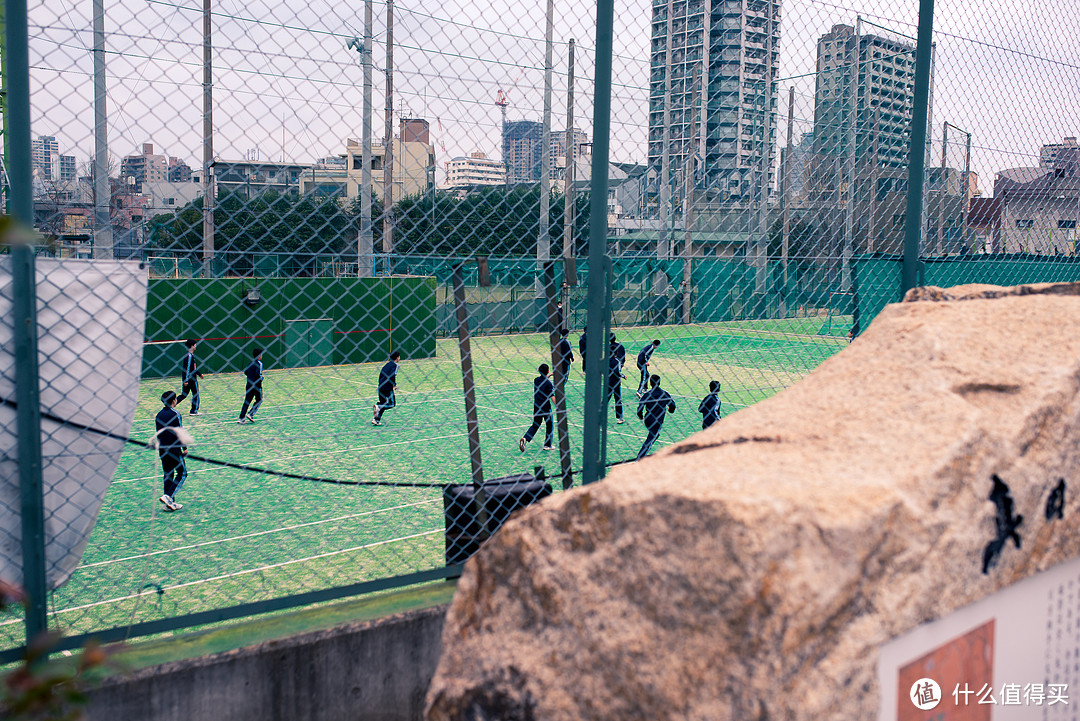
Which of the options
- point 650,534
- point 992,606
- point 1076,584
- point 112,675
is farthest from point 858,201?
point 112,675

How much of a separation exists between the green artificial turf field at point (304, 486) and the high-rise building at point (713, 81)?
4.39 feet

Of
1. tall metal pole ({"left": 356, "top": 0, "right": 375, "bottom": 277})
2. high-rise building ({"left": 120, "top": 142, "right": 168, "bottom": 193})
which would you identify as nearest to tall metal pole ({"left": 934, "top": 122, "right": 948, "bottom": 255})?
tall metal pole ({"left": 356, "top": 0, "right": 375, "bottom": 277})

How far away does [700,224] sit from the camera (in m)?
5.94

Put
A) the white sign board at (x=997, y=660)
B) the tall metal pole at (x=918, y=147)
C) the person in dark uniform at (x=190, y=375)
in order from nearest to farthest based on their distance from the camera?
1. the white sign board at (x=997, y=660)
2. the tall metal pole at (x=918, y=147)
3. the person in dark uniform at (x=190, y=375)

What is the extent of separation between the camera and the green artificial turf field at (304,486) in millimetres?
6590

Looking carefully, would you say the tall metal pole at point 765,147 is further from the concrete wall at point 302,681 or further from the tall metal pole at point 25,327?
the tall metal pole at point 25,327

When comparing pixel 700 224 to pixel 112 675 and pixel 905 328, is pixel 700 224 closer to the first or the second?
pixel 905 328

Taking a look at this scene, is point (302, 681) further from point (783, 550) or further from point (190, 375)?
point (190, 375)

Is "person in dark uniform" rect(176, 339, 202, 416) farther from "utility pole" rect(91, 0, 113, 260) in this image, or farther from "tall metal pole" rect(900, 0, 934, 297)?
"tall metal pole" rect(900, 0, 934, 297)

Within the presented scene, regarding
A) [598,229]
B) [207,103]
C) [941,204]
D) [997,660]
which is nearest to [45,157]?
[207,103]

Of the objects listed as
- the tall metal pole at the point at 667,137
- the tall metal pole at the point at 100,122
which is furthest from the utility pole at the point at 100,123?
the tall metal pole at the point at 667,137

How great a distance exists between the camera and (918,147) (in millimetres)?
4145

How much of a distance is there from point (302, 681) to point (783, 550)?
1971 mm
